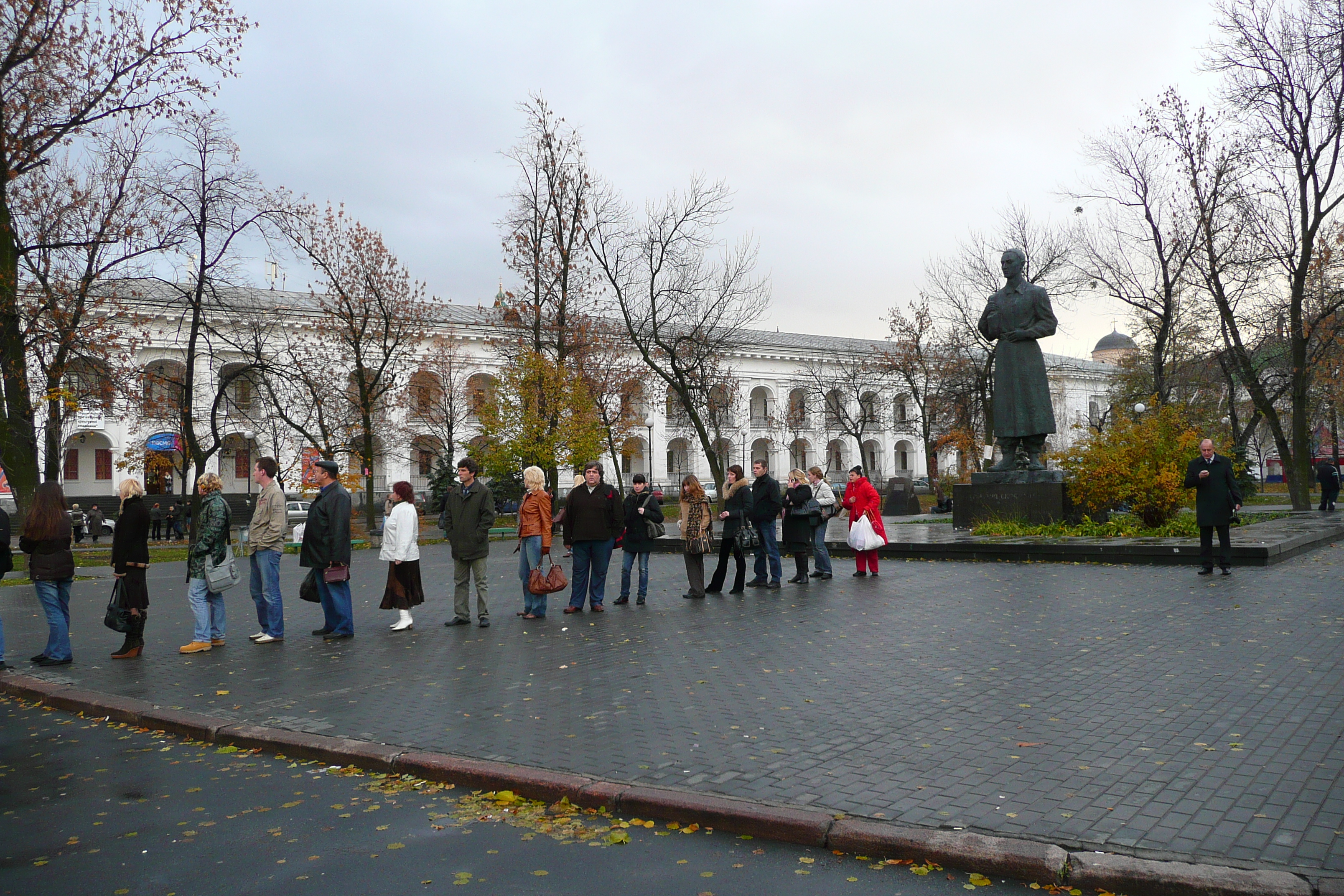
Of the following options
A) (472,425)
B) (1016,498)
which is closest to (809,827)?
(1016,498)

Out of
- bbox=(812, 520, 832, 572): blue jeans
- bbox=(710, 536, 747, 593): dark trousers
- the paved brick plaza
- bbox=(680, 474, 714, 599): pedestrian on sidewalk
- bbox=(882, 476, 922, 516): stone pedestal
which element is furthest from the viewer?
bbox=(882, 476, 922, 516): stone pedestal

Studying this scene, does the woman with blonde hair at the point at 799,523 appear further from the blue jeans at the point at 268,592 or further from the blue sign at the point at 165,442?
the blue sign at the point at 165,442

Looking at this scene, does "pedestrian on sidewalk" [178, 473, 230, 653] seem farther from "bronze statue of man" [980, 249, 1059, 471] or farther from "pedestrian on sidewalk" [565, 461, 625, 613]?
"bronze statue of man" [980, 249, 1059, 471]

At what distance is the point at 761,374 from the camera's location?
2906 inches

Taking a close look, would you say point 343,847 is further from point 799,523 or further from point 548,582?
point 799,523

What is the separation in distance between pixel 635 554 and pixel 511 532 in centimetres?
2275

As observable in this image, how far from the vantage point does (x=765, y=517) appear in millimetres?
13211

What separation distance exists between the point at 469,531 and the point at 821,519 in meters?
5.53

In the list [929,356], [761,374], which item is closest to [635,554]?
[929,356]

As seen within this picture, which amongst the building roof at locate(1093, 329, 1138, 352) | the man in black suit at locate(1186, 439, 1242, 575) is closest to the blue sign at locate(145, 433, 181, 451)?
the man in black suit at locate(1186, 439, 1242, 575)

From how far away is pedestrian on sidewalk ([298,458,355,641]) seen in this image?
398 inches

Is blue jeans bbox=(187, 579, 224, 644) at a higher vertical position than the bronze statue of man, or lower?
lower

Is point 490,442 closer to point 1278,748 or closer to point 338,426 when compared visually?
point 338,426

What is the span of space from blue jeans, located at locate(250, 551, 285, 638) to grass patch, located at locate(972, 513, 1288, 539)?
475 inches
